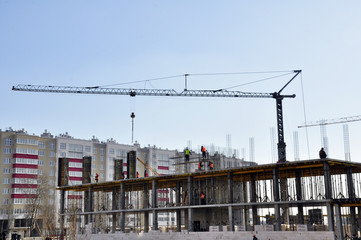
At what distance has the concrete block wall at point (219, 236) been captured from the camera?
36.8 m

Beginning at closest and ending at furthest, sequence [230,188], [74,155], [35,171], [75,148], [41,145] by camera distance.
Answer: [230,188], [35,171], [41,145], [74,155], [75,148]

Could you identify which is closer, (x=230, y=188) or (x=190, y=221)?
(x=230, y=188)

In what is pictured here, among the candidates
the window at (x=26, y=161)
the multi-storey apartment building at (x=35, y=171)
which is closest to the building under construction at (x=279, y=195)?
the multi-storey apartment building at (x=35, y=171)

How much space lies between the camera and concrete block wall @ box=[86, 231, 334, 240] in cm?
3681

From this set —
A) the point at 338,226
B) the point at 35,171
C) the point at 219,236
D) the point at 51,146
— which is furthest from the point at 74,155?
the point at 338,226

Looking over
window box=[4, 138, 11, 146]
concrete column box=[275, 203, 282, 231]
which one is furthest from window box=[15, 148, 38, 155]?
concrete column box=[275, 203, 282, 231]

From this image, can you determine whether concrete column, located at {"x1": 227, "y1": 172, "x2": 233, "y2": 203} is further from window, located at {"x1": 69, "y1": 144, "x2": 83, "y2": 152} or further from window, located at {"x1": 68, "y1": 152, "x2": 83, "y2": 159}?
window, located at {"x1": 69, "y1": 144, "x2": 83, "y2": 152}

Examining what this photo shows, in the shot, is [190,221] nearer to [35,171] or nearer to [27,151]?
[35,171]

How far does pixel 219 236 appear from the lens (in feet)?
139

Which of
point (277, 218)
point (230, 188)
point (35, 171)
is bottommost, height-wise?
point (277, 218)

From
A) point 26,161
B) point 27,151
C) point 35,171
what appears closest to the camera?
point 26,161

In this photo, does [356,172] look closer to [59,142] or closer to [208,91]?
[208,91]

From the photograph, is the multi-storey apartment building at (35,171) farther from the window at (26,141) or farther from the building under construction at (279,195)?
the building under construction at (279,195)

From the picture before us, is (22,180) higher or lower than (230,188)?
higher
